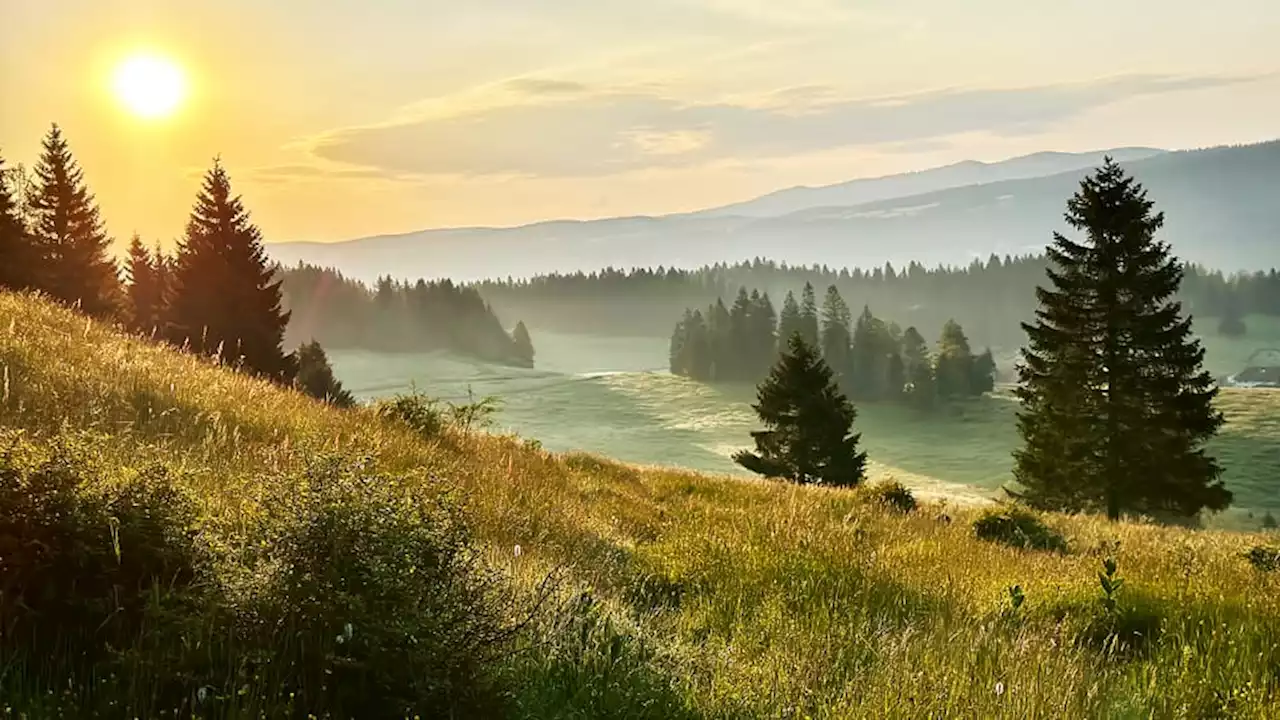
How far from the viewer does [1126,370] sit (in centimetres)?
3269

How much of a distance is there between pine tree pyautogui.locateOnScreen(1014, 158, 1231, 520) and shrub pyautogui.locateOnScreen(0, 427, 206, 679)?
3471 cm

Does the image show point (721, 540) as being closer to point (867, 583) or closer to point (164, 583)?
point (867, 583)

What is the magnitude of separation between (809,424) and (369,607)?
4249cm

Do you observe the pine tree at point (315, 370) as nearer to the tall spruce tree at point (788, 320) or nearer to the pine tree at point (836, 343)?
the pine tree at point (836, 343)

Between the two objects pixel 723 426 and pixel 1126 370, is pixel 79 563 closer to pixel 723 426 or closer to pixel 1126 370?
pixel 1126 370

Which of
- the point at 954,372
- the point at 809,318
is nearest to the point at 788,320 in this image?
the point at 809,318

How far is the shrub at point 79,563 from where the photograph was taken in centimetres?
339

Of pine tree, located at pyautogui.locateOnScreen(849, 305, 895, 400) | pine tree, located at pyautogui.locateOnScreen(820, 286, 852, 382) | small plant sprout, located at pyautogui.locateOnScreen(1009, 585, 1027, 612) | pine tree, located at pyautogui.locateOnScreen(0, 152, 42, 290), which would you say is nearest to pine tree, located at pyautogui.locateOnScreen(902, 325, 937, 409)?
pine tree, located at pyautogui.locateOnScreen(849, 305, 895, 400)

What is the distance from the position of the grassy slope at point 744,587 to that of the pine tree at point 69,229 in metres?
39.0

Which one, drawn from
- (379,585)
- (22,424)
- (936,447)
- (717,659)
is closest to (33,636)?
(379,585)

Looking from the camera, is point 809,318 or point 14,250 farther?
point 809,318

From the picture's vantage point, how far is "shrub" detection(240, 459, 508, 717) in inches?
136

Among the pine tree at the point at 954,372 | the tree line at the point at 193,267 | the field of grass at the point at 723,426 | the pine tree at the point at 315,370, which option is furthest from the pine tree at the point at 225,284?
the pine tree at the point at 954,372

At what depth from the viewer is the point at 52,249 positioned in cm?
4484
